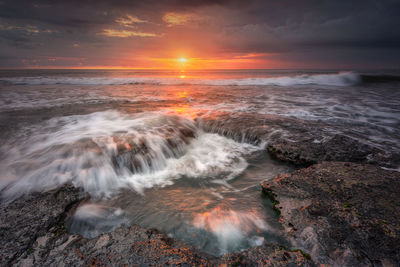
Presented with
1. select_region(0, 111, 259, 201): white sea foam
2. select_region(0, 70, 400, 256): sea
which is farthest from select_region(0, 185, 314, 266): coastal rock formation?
select_region(0, 111, 259, 201): white sea foam

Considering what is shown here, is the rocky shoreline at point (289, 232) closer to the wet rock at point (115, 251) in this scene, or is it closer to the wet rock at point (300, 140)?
the wet rock at point (115, 251)

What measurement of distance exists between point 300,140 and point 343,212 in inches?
108

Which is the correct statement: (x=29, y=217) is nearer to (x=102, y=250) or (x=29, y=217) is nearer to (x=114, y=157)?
(x=102, y=250)

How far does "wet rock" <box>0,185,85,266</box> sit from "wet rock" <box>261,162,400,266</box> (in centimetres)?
282

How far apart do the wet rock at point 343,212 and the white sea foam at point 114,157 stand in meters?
1.49

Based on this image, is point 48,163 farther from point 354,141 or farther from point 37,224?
point 354,141

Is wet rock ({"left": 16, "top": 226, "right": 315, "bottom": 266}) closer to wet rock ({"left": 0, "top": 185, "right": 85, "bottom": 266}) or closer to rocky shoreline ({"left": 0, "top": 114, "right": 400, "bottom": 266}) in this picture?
rocky shoreline ({"left": 0, "top": 114, "right": 400, "bottom": 266})

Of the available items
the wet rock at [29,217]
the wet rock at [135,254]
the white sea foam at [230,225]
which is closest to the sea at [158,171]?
the white sea foam at [230,225]

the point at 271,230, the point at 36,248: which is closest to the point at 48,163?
the point at 36,248

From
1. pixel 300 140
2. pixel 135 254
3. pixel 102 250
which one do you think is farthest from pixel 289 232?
pixel 300 140

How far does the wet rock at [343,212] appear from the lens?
182 cm

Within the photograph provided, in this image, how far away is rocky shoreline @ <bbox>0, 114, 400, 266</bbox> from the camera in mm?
1792

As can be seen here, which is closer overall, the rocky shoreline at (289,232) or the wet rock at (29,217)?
the rocky shoreline at (289,232)

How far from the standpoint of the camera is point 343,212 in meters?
2.22
